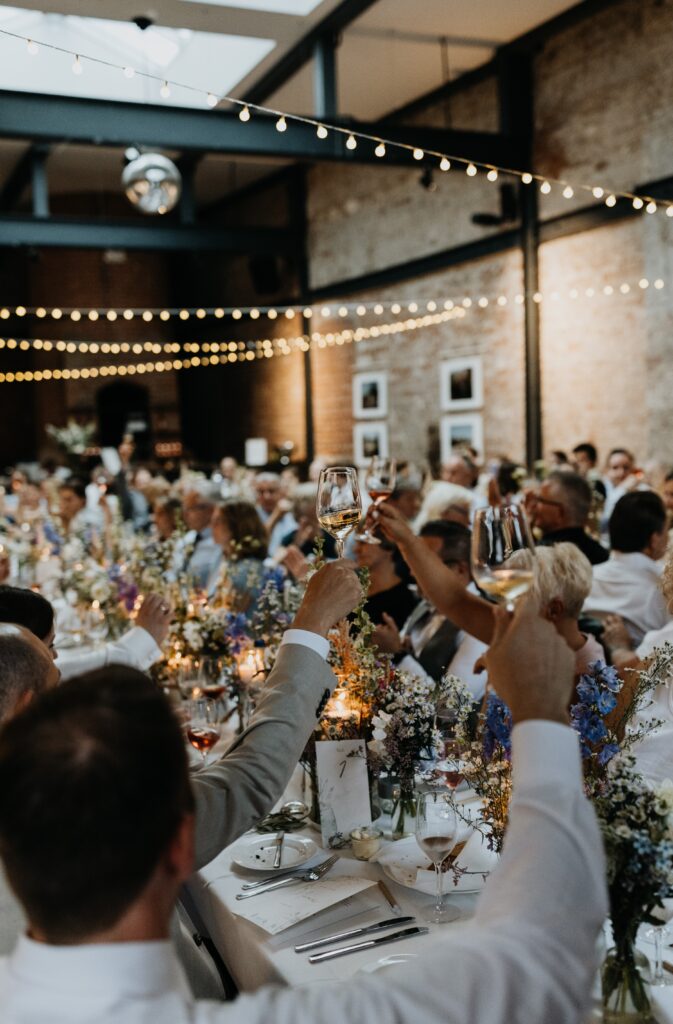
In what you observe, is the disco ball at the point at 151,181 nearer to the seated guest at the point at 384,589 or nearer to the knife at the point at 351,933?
the seated guest at the point at 384,589

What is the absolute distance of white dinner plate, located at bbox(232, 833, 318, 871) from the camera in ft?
6.28

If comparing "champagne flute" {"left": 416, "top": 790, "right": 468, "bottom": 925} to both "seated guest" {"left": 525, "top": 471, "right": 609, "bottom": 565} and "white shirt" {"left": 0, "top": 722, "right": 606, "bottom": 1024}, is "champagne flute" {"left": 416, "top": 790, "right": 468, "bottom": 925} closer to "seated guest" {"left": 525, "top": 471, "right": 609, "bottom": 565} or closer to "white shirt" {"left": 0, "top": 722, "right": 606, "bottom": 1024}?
"white shirt" {"left": 0, "top": 722, "right": 606, "bottom": 1024}

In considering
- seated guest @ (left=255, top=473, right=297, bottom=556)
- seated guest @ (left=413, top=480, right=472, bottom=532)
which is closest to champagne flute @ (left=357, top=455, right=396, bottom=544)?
seated guest @ (left=413, top=480, right=472, bottom=532)

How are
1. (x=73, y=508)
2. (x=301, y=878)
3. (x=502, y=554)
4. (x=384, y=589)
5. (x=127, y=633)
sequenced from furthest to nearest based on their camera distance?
(x=73, y=508) → (x=384, y=589) → (x=127, y=633) → (x=301, y=878) → (x=502, y=554)

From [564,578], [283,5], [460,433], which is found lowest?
[564,578]

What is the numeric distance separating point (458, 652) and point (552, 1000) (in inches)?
89.4

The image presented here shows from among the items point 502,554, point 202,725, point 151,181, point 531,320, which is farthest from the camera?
point 531,320

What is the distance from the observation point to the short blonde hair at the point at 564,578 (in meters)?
2.57

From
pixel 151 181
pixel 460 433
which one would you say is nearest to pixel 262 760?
pixel 151 181

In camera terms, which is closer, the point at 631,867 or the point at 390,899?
the point at 631,867

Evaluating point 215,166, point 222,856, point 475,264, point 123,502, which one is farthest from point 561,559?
point 215,166

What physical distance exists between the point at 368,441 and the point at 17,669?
37.2 ft

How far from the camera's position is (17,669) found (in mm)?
1547

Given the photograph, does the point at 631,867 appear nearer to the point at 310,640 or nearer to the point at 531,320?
the point at 310,640
